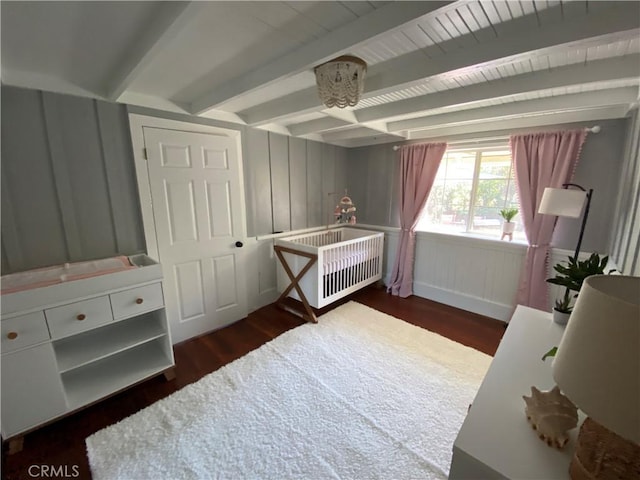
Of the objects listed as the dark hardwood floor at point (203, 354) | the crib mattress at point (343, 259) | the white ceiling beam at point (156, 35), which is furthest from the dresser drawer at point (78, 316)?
the crib mattress at point (343, 259)

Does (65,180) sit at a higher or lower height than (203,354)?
higher

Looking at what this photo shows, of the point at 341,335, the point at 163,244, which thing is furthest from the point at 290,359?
the point at 163,244

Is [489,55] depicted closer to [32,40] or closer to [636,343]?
[636,343]

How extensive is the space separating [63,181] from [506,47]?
2.77 m

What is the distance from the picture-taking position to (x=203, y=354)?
2.36 m

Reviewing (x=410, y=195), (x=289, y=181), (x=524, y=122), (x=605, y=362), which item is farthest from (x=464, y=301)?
(x=605, y=362)

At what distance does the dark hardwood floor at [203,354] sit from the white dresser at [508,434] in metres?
1.50

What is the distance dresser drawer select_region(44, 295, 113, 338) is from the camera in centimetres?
155

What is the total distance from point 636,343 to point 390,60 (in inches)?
64.1

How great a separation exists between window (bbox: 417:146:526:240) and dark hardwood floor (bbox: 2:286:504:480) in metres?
1.05

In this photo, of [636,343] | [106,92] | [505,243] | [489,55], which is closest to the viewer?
[636,343]

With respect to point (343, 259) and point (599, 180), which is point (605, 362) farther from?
point (599, 180)

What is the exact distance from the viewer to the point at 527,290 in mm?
2670

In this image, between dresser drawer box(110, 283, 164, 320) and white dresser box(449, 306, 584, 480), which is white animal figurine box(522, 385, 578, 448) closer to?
white dresser box(449, 306, 584, 480)
